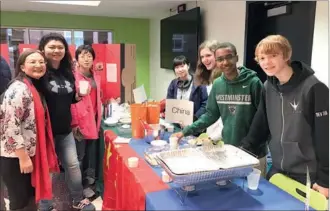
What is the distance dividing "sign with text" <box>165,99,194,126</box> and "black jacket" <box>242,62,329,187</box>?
1.66 ft

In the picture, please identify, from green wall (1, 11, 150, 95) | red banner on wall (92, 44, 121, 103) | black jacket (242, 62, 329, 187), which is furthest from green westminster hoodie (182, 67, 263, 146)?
green wall (1, 11, 150, 95)

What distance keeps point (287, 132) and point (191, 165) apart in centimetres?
37

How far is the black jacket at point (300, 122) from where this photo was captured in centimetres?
85

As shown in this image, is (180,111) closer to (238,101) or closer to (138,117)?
(138,117)

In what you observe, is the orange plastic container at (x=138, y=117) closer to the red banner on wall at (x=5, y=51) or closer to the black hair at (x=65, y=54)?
the black hair at (x=65, y=54)

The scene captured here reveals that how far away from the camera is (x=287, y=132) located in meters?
0.93

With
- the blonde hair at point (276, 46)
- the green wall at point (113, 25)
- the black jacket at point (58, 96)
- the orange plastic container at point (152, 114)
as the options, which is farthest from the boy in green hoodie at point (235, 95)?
the green wall at point (113, 25)

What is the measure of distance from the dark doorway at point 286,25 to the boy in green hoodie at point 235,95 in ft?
1.98

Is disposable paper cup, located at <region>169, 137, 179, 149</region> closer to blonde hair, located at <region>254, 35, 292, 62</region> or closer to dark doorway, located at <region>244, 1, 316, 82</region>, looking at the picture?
blonde hair, located at <region>254, 35, 292, 62</region>

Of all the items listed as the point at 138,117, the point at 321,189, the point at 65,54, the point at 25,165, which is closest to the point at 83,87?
the point at 65,54

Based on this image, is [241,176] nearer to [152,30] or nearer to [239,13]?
[239,13]

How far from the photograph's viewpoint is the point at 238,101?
1196mm

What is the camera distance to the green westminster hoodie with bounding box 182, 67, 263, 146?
1183mm

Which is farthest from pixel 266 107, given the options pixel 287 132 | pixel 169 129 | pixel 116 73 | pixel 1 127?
pixel 116 73
